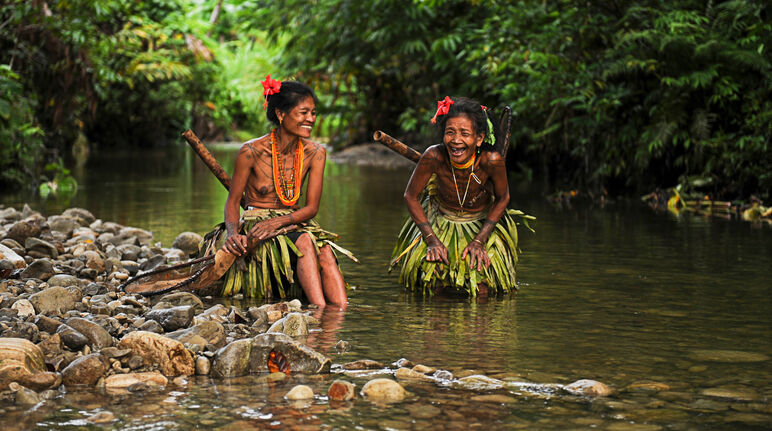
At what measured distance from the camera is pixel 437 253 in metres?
5.70

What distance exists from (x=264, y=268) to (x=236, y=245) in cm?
21

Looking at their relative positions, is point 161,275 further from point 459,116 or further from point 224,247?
point 459,116

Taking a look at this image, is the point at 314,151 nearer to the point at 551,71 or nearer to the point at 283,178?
the point at 283,178

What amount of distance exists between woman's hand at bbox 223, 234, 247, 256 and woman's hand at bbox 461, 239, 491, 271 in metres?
1.25

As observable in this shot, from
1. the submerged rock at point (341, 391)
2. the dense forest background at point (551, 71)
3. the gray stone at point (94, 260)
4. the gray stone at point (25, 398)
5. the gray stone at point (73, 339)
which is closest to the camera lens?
the gray stone at point (25, 398)

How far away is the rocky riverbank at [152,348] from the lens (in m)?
3.60

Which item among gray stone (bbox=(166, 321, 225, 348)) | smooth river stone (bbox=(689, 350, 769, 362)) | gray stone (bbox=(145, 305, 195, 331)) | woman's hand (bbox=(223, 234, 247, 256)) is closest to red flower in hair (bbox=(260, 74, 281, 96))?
woman's hand (bbox=(223, 234, 247, 256))

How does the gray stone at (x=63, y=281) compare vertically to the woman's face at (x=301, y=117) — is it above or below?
below

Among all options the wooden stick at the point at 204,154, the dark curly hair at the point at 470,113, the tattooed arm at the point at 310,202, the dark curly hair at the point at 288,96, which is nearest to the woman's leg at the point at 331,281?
the tattooed arm at the point at 310,202

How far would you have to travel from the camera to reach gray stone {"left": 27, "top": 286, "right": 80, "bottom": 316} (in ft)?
15.7

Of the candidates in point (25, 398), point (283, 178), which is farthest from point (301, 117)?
point (25, 398)

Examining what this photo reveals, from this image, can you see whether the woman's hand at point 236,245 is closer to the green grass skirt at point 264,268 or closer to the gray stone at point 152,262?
the green grass skirt at point 264,268

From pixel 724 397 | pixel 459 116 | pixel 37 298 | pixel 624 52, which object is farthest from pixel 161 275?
pixel 624 52

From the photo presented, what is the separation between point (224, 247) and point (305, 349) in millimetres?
1738
